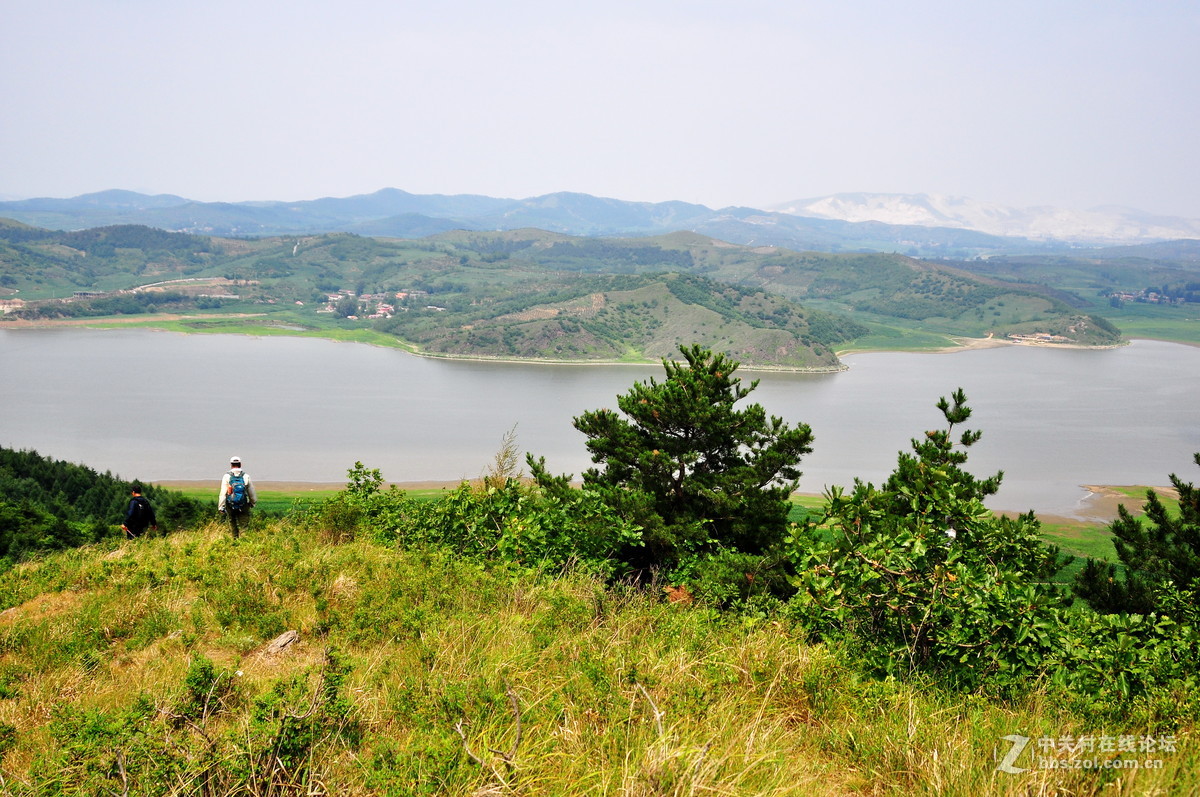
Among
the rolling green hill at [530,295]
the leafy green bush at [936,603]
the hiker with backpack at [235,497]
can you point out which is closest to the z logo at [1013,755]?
the leafy green bush at [936,603]

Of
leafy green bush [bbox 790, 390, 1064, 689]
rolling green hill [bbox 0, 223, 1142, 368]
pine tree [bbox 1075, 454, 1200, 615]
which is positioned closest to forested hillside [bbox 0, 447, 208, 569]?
leafy green bush [bbox 790, 390, 1064, 689]

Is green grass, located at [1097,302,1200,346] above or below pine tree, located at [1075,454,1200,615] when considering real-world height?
above

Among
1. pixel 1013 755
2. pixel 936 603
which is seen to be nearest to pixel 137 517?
pixel 936 603

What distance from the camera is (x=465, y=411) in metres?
51.5

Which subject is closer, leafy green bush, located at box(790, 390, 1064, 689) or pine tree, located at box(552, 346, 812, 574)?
leafy green bush, located at box(790, 390, 1064, 689)

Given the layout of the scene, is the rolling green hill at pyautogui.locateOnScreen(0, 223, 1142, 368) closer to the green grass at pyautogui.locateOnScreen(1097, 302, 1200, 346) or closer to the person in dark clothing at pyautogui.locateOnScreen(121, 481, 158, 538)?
the green grass at pyautogui.locateOnScreen(1097, 302, 1200, 346)

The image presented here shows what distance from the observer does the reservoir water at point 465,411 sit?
38281mm

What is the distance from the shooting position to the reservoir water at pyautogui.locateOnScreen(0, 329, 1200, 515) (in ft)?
126

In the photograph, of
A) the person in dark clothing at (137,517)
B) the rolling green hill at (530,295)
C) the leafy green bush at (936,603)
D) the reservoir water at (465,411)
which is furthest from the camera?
the rolling green hill at (530,295)

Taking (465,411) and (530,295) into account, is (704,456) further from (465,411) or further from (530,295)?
(530,295)

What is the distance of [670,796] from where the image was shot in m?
2.39

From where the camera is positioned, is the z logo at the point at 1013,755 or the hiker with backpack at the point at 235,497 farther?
the hiker with backpack at the point at 235,497

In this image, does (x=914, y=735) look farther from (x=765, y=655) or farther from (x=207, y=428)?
(x=207, y=428)

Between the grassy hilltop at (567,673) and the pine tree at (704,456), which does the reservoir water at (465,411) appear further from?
the grassy hilltop at (567,673)
